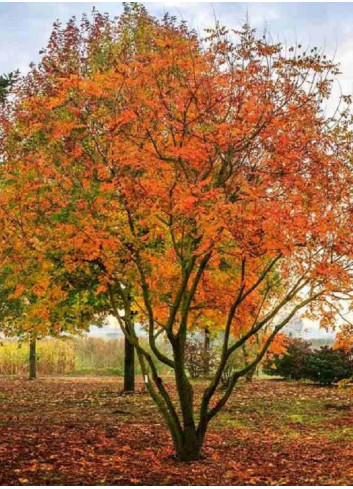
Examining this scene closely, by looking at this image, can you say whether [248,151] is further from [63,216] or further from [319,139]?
[63,216]

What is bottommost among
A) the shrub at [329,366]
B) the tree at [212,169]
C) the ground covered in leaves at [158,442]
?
the ground covered in leaves at [158,442]

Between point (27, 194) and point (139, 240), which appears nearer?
point (139, 240)

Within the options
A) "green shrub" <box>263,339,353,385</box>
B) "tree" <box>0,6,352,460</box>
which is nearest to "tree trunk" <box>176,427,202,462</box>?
"tree" <box>0,6,352,460</box>

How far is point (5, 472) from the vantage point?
859cm

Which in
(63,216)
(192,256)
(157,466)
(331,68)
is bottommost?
(157,466)

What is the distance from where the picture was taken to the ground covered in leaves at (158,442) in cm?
887

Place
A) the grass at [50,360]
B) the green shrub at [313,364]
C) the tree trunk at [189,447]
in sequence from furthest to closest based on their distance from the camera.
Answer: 1. the grass at [50,360]
2. the green shrub at [313,364]
3. the tree trunk at [189,447]

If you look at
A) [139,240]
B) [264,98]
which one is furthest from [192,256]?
[264,98]

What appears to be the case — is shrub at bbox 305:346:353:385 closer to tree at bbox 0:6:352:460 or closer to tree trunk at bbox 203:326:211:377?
tree trunk at bbox 203:326:211:377

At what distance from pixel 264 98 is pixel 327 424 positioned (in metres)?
7.59

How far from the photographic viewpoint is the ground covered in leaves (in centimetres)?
887

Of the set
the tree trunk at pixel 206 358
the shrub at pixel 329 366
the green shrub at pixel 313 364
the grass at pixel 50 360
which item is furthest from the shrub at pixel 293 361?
the grass at pixel 50 360

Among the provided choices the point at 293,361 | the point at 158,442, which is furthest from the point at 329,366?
the point at 158,442

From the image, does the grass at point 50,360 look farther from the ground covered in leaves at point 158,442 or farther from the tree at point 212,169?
the tree at point 212,169
